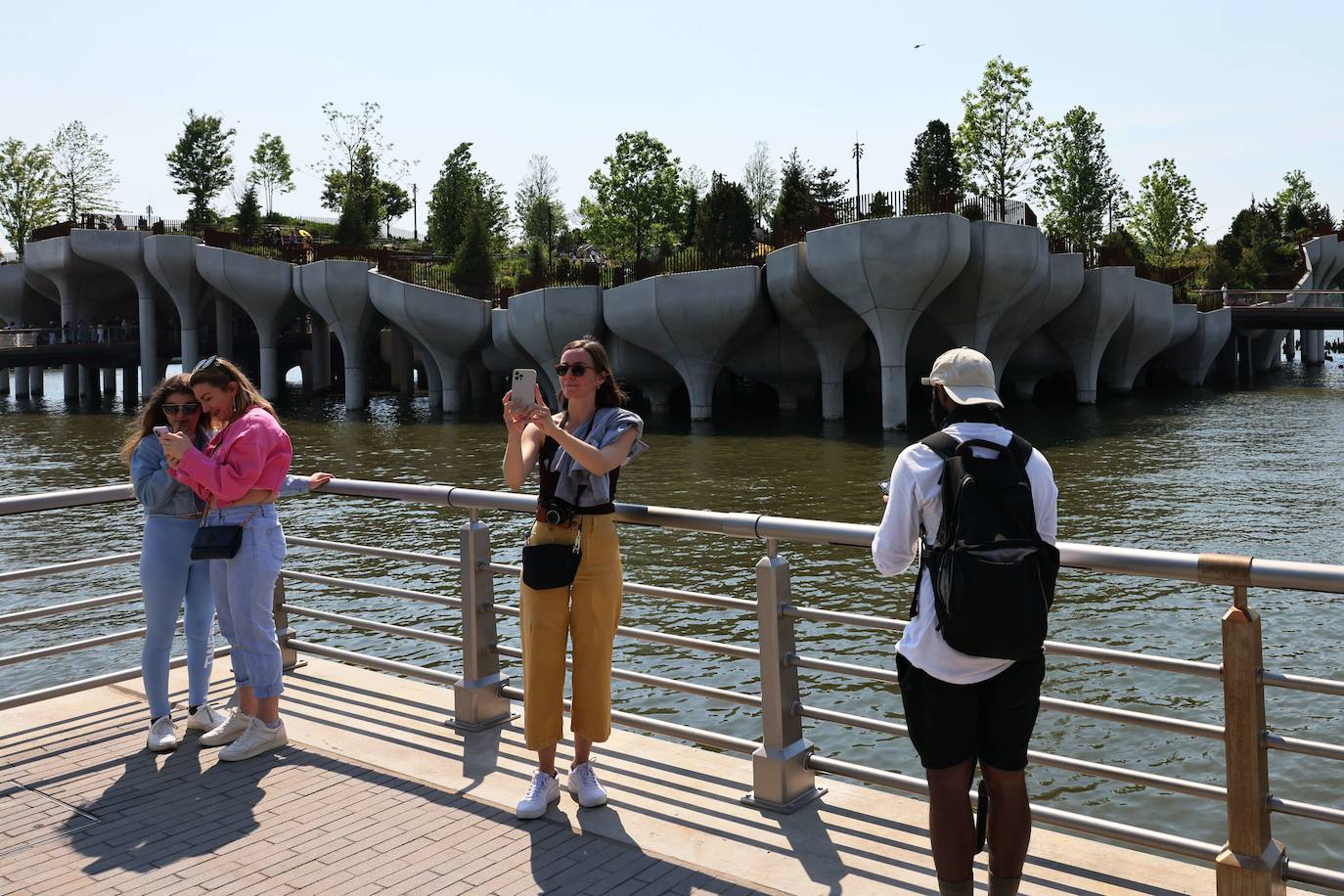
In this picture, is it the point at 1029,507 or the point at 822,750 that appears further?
the point at 822,750

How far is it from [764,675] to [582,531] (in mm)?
922

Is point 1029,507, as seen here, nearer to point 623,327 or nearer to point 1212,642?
point 1212,642

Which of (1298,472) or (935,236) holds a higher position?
(935,236)

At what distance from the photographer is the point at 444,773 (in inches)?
193

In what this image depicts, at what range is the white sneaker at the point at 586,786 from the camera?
14.6 feet

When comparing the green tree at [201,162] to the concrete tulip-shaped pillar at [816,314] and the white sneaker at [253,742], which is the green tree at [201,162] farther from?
the white sneaker at [253,742]

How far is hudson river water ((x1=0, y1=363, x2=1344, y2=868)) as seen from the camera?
8.66 m

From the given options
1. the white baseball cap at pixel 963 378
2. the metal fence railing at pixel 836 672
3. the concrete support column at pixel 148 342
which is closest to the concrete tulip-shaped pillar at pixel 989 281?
the metal fence railing at pixel 836 672

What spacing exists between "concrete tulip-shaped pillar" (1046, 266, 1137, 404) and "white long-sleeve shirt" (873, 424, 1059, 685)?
137ft

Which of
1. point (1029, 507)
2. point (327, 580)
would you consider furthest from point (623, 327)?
point (1029, 507)

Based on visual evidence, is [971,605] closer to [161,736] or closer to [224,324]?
[161,736]

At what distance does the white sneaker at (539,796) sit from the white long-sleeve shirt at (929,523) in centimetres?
180

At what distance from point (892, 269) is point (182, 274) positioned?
3678 centimetres

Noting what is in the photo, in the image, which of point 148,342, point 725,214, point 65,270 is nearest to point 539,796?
point 725,214
